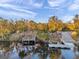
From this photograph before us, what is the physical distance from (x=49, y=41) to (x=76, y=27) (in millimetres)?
509

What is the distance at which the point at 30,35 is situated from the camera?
342 centimetres

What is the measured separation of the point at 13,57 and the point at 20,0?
980 mm

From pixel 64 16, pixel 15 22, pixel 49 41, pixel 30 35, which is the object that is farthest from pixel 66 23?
pixel 15 22

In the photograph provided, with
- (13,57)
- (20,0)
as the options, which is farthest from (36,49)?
(20,0)

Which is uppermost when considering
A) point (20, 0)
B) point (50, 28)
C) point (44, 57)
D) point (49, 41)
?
point (20, 0)

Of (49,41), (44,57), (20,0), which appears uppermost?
(20,0)

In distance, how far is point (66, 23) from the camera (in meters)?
3.41

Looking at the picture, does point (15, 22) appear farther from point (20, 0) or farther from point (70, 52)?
point (70, 52)

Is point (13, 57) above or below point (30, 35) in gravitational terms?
below

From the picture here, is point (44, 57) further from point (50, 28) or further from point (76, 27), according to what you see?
point (76, 27)

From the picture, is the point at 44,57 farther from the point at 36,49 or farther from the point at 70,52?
the point at 70,52

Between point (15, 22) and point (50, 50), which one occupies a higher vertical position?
point (15, 22)

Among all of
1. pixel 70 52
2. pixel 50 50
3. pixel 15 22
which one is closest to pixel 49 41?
pixel 50 50

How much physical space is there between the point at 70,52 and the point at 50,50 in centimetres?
33
